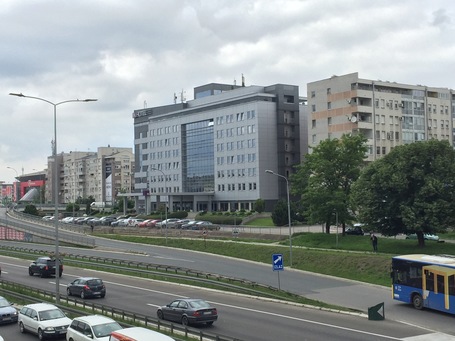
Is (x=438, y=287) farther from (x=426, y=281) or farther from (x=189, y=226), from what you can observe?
(x=189, y=226)

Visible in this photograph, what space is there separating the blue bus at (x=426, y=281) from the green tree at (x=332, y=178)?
27.5 meters

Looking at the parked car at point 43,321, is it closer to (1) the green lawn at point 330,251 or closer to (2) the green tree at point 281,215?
(1) the green lawn at point 330,251

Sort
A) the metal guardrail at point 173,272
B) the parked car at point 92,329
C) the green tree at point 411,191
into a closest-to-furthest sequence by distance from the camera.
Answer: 1. the parked car at point 92,329
2. the metal guardrail at point 173,272
3. the green tree at point 411,191

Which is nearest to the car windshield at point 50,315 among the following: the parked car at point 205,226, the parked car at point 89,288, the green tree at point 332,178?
the parked car at point 89,288

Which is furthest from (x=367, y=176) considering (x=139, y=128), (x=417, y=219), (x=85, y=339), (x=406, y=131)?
(x=139, y=128)

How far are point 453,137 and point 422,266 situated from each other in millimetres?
84577

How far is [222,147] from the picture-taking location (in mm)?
119562

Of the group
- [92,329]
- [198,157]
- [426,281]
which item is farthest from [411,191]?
[198,157]

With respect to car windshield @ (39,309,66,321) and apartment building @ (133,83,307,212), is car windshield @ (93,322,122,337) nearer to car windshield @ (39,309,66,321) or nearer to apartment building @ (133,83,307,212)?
car windshield @ (39,309,66,321)

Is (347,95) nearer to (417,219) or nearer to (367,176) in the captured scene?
(367,176)

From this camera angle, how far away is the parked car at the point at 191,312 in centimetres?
2512

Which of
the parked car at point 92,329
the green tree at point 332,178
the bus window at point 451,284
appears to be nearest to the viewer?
the parked car at point 92,329

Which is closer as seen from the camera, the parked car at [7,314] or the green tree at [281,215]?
the parked car at [7,314]

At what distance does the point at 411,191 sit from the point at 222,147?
7205 cm
